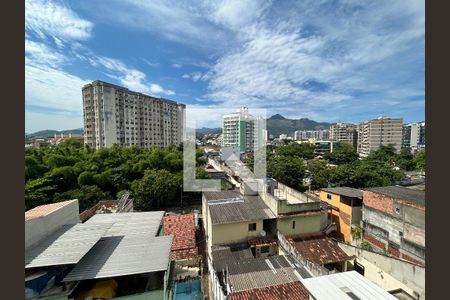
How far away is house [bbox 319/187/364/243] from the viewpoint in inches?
500

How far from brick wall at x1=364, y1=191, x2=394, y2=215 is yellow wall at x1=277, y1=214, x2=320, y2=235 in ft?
10.9

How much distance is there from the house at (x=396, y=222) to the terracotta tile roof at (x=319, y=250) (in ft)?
9.51

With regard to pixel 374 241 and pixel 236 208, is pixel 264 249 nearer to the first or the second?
pixel 236 208

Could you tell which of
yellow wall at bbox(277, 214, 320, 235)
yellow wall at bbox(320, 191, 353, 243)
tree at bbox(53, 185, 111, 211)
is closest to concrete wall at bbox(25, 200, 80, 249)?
tree at bbox(53, 185, 111, 211)

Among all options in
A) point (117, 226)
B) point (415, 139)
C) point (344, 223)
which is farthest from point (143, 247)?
point (415, 139)

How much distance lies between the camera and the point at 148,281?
6609mm

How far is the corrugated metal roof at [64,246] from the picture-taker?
5.24 metres

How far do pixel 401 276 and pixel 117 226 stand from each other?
1094cm

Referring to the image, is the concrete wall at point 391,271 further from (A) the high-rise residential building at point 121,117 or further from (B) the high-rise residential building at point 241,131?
(A) the high-rise residential building at point 121,117

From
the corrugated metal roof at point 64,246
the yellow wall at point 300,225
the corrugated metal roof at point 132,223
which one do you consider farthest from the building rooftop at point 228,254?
the corrugated metal roof at point 64,246

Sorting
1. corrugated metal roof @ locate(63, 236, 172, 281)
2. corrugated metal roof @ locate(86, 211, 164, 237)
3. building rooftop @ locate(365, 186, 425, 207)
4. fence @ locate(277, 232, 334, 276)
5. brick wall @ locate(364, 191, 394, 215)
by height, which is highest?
building rooftop @ locate(365, 186, 425, 207)

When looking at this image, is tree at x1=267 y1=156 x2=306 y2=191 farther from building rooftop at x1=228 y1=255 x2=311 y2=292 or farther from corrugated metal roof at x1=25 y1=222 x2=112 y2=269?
corrugated metal roof at x1=25 y1=222 x2=112 y2=269

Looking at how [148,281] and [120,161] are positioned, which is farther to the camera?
[120,161]

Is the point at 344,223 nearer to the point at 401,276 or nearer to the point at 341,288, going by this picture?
→ the point at 401,276
